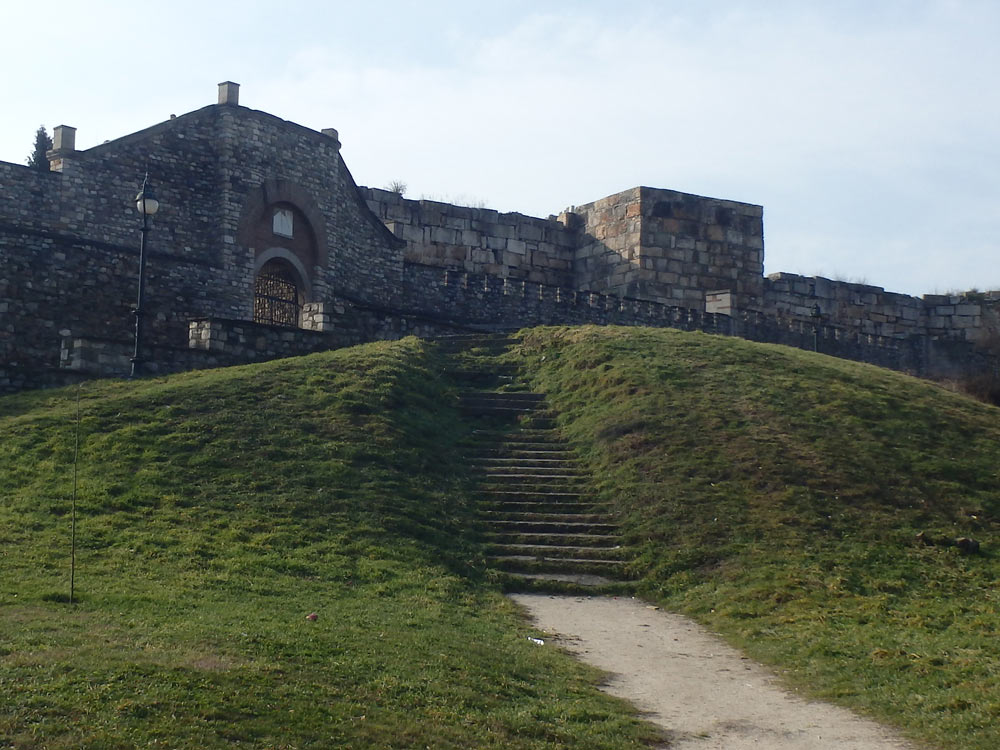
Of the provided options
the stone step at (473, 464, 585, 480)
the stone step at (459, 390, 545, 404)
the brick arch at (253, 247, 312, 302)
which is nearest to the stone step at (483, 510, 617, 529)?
the stone step at (473, 464, 585, 480)

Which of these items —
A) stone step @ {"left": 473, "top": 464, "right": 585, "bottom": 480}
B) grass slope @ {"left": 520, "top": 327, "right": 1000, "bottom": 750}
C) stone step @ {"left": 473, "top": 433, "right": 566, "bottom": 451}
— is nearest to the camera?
grass slope @ {"left": 520, "top": 327, "right": 1000, "bottom": 750}

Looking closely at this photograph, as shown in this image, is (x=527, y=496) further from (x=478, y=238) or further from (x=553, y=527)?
(x=478, y=238)

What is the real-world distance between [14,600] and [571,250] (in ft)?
85.9

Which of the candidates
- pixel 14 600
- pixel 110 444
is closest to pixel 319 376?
pixel 110 444

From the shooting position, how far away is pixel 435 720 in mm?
8305

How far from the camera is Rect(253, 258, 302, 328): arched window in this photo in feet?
89.1

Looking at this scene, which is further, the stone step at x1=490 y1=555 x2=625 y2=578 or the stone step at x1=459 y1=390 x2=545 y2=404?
the stone step at x1=459 y1=390 x2=545 y2=404

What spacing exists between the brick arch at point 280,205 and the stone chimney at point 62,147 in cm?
374

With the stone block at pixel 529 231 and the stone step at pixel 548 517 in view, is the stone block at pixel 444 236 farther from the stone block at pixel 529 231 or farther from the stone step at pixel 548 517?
the stone step at pixel 548 517

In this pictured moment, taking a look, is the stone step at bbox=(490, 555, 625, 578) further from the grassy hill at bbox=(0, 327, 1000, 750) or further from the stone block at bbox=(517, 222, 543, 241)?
the stone block at bbox=(517, 222, 543, 241)

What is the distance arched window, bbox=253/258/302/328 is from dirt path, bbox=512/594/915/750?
49.4 ft

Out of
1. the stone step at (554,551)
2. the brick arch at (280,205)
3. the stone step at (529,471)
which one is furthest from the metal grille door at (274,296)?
the stone step at (554,551)

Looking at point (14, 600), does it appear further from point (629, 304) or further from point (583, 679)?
point (629, 304)

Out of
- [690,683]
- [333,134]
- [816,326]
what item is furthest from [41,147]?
[690,683]
